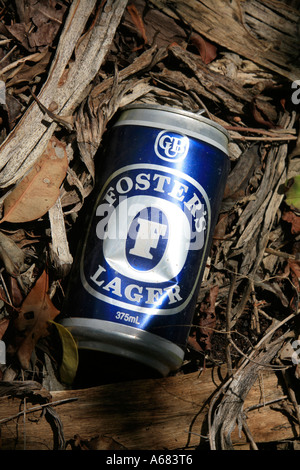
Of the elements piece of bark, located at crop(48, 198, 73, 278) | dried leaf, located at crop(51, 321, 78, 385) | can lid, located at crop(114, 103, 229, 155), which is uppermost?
can lid, located at crop(114, 103, 229, 155)

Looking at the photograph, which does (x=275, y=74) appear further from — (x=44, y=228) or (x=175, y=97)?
(x=44, y=228)

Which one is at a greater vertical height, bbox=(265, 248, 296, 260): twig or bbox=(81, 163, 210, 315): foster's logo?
bbox=(265, 248, 296, 260): twig

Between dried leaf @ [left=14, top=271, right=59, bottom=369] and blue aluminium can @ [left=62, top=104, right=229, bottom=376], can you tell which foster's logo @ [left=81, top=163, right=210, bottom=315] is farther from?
dried leaf @ [left=14, top=271, right=59, bottom=369]

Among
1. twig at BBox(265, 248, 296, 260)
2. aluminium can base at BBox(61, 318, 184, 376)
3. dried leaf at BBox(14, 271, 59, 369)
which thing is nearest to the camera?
aluminium can base at BBox(61, 318, 184, 376)

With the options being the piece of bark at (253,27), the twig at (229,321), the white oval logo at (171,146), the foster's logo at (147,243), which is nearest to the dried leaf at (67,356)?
the foster's logo at (147,243)

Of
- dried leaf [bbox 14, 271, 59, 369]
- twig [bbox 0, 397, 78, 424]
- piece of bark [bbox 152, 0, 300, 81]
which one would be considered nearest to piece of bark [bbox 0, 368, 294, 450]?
twig [bbox 0, 397, 78, 424]

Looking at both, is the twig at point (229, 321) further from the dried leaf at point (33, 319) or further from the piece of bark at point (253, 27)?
the piece of bark at point (253, 27)
